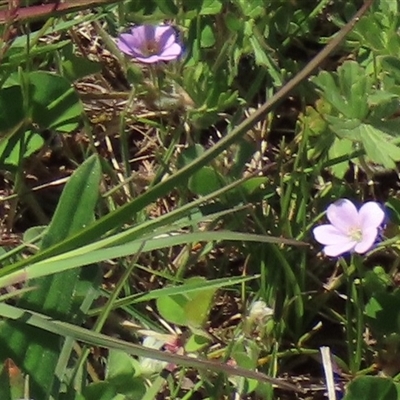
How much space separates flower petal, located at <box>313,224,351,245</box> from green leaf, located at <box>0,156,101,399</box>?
0.39m

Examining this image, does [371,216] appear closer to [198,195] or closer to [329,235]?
[329,235]

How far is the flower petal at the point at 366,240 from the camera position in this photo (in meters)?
1.42

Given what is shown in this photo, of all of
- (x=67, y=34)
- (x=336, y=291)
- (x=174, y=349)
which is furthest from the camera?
(x=67, y=34)

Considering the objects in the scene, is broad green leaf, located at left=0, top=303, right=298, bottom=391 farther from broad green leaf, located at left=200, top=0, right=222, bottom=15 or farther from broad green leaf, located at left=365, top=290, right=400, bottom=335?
broad green leaf, located at left=200, top=0, right=222, bottom=15

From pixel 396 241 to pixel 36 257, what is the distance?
632mm

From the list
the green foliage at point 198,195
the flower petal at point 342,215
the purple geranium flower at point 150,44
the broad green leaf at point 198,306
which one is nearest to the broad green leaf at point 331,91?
the green foliage at point 198,195

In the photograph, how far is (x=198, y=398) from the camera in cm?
152

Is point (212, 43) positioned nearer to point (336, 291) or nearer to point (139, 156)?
point (139, 156)

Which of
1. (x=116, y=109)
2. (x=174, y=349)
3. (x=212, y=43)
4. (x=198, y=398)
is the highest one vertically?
(x=212, y=43)

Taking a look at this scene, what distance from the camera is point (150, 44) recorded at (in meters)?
1.61

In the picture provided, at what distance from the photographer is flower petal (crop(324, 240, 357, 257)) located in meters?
1.45

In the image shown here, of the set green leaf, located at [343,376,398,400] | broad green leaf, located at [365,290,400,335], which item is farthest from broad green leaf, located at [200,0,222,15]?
green leaf, located at [343,376,398,400]

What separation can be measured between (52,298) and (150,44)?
Result: 53 centimetres

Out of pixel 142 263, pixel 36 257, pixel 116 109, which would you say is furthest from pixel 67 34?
pixel 36 257
